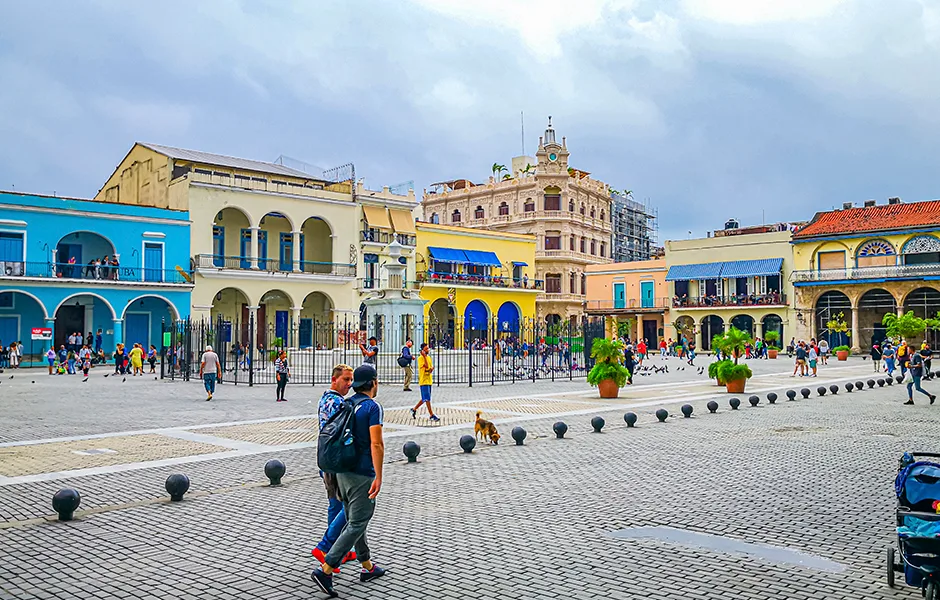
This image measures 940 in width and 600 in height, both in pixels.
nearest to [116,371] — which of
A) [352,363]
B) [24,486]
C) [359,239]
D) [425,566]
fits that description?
[352,363]

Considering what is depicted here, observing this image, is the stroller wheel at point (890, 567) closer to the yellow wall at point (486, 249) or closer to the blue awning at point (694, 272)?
the yellow wall at point (486, 249)

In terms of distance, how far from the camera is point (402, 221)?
50375 mm

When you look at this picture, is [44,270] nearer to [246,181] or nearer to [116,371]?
[116,371]

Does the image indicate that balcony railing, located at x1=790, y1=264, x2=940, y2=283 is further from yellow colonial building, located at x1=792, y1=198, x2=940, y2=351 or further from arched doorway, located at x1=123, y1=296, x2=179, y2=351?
arched doorway, located at x1=123, y1=296, x2=179, y2=351

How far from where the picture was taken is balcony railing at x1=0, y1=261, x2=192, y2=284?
3600 centimetres

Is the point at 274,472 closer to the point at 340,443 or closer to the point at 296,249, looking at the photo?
the point at 340,443

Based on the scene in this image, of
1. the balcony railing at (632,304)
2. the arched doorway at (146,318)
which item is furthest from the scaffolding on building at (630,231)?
the arched doorway at (146,318)

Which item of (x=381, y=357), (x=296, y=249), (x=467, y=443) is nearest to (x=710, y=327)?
(x=296, y=249)

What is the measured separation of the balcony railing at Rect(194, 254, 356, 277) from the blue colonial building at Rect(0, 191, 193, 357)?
109cm

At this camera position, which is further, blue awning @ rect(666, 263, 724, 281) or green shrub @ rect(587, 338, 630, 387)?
blue awning @ rect(666, 263, 724, 281)

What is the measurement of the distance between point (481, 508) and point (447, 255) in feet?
150

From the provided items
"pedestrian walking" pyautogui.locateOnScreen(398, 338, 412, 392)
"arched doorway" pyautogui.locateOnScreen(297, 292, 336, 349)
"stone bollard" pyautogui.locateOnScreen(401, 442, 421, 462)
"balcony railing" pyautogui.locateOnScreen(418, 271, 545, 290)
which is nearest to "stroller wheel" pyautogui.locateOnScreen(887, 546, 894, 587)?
"stone bollard" pyautogui.locateOnScreen(401, 442, 421, 462)

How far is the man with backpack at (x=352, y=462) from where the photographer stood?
521cm

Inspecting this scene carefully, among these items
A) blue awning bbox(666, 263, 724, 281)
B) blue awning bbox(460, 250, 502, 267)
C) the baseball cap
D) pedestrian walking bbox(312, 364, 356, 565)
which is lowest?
pedestrian walking bbox(312, 364, 356, 565)
